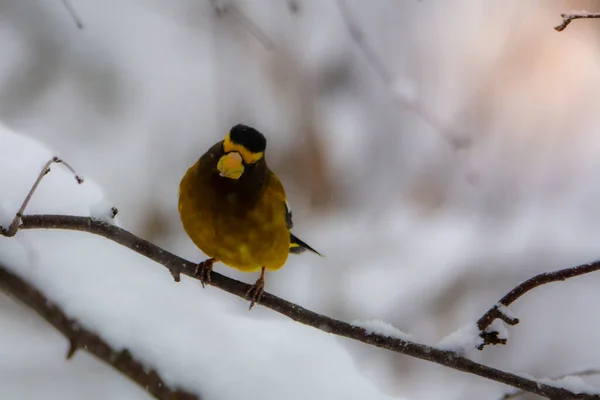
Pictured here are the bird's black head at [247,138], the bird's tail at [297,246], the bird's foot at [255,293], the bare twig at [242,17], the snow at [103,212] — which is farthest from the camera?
the bare twig at [242,17]

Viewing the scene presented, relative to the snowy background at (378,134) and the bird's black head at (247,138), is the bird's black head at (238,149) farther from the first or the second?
the snowy background at (378,134)

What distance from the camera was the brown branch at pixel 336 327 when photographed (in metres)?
1.79

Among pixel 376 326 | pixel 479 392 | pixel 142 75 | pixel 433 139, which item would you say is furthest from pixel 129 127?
pixel 376 326

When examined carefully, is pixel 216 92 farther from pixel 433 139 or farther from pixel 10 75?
pixel 433 139

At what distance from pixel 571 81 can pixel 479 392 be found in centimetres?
288

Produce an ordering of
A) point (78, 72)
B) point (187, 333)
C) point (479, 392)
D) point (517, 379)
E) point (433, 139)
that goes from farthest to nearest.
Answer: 1. point (433, 139)
2. point (78, 72)
3. point (479, 392)
4. point (187, 333)
5. point (517, 379)

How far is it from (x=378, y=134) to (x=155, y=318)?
4230 mm

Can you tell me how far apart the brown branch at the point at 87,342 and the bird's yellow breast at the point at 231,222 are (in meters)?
0.66

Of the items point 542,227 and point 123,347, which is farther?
point 542,227

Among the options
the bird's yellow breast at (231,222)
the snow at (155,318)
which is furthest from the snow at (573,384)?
the bird's yellow breast at (231,222)

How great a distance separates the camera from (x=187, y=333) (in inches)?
84.1

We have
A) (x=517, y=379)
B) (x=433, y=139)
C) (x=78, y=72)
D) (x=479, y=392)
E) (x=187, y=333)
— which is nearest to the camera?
(x=517, y=379)

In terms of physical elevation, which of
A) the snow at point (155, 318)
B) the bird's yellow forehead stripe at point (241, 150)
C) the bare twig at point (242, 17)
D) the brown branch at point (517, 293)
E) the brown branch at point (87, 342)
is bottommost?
the brown branch at point (87, 342)

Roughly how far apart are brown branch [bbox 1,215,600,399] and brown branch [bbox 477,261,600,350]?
10 cm
